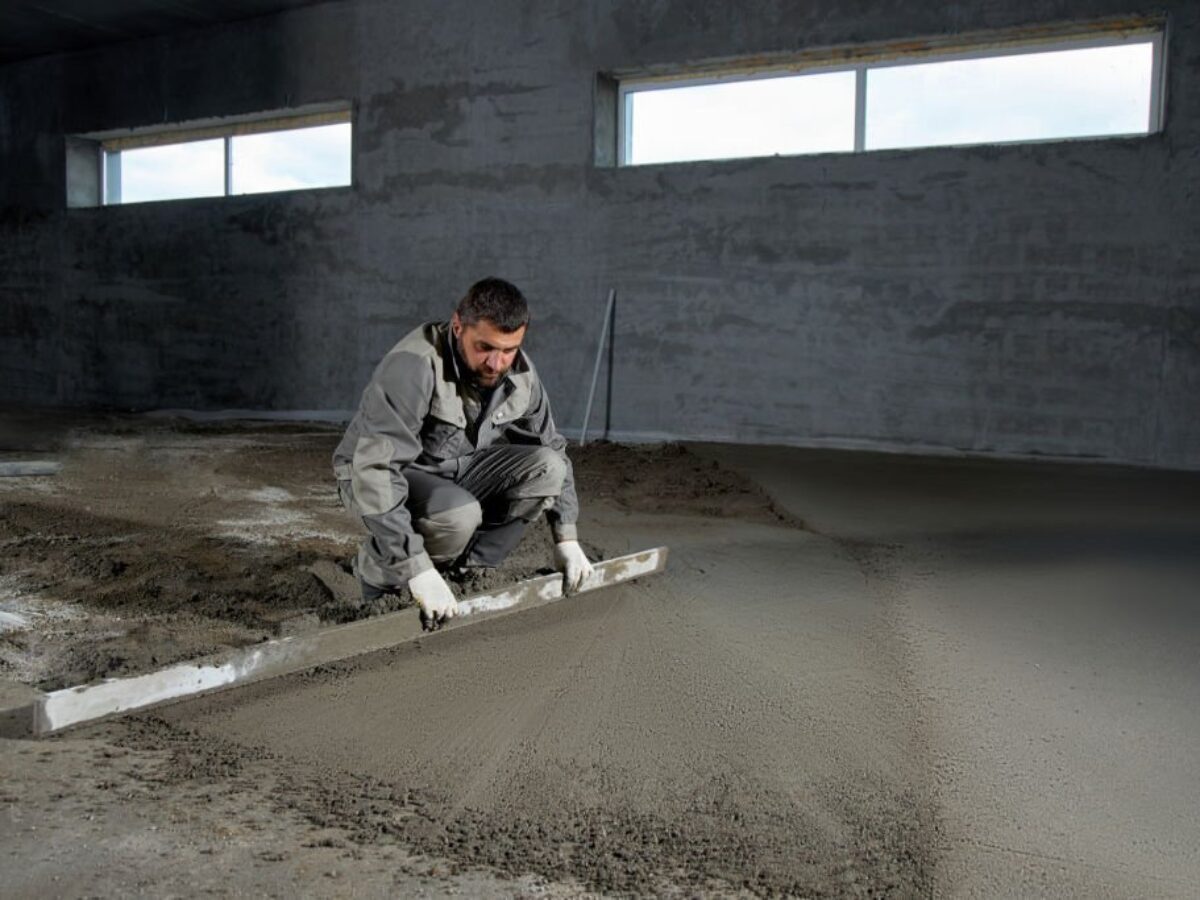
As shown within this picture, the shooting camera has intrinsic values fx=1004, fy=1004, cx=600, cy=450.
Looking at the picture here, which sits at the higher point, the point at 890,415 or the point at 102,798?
the point at 890,415

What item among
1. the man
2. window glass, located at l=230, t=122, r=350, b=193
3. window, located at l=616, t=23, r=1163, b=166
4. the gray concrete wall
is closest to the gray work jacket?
the man

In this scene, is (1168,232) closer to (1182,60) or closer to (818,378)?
(1182,60)

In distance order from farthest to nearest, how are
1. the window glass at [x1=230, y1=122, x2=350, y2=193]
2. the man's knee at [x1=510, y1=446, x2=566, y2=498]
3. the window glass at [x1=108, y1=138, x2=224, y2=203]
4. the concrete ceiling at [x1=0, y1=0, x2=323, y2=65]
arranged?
the window glass at [x1=108, y1=138, x2=224, y2=203] < the window glass at [x1=230, y1=122, x2=350, y2=193] < the concrete ceiling at [x1=0, y1=0, x2=323, y2=65] < the man's knee at [x1=510, y1=446, x2=566, y2=498]

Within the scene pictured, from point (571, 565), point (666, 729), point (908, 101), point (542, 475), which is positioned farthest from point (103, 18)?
point (666, 729)

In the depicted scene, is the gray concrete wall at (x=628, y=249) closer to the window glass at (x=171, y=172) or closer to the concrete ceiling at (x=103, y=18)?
the concrete ceiling at (x=103, y=18)

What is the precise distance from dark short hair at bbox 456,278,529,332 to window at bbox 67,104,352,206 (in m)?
6.16

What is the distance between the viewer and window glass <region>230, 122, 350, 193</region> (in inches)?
319

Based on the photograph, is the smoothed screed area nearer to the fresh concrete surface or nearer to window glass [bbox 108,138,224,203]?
the fresh concrete surface

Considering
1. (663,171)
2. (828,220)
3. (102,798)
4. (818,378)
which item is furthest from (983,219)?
(102,798)

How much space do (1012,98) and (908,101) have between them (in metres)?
0.59

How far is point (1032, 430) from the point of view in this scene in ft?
19.1

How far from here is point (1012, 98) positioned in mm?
5859

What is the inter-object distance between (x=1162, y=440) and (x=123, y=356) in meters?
8.12

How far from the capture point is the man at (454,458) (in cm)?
232
